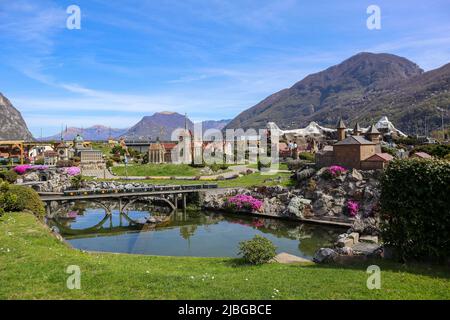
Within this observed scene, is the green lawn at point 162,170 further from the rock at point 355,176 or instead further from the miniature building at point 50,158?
the rock at point 355,176

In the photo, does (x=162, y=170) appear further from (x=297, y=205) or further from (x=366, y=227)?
(x=366, y=227)

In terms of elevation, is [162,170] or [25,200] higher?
[25,200]

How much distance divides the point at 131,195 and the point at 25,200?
65.4 ft

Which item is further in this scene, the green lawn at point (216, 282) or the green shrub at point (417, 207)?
the green shrub at point (417, 207)

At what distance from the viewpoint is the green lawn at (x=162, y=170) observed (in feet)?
255

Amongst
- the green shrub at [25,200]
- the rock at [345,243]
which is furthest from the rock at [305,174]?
the green shrub at [25,200]

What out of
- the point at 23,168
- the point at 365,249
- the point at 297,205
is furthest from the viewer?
the point at 23,168

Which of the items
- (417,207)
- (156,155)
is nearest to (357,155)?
(417,207)

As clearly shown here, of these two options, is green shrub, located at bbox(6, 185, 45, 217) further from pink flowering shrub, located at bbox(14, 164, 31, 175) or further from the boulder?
pink flowering shrub, located at bbox(14, 164, 31, 175)

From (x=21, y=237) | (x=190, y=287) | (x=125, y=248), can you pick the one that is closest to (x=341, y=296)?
(x=190, y=287)

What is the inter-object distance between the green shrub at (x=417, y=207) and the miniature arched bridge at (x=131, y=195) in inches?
1506

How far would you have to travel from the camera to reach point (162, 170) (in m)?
80.3

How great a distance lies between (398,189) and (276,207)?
31108 millimetres

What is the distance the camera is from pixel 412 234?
14.4 m
